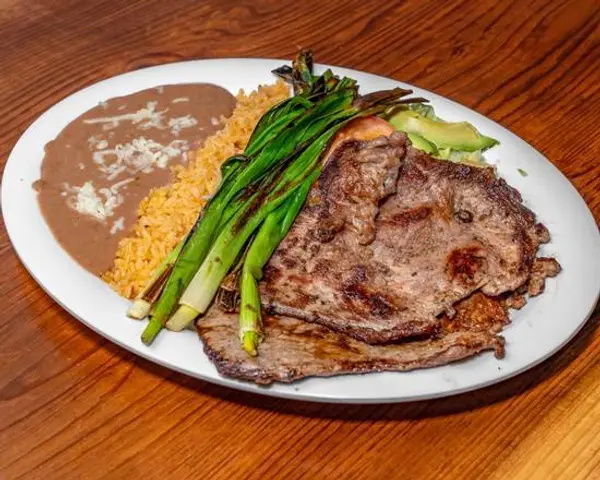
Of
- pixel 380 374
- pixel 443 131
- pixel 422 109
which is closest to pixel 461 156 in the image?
pixel 443 131

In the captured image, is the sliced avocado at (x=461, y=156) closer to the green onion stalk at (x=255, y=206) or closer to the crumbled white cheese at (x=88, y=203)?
the green onion stalk at (x=255, y=206)

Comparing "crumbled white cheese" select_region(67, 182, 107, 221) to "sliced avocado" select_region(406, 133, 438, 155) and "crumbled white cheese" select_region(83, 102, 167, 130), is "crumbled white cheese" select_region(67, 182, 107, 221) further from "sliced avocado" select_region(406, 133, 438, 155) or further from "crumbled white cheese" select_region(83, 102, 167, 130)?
"sliced avocado" select_region(406, 133, 438, 155)

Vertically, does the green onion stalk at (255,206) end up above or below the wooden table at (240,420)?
above

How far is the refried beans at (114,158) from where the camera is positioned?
2646 millimetres

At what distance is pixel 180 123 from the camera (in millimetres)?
3127

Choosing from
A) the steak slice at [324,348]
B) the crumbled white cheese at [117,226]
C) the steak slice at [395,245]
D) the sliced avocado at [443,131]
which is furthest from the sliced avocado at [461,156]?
the crumbled white cheese at [117,226]

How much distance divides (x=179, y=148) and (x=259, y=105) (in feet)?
1.45

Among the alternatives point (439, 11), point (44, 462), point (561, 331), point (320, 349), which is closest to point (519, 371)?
point (561, 331)

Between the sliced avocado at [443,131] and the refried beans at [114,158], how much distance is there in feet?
2.37

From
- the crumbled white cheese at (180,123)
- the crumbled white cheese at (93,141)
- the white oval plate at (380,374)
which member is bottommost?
the white oval plate at (380,374)

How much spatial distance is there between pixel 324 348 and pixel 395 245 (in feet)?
1.42

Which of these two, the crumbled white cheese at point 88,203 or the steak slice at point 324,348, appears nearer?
the steak slice at point 324,348

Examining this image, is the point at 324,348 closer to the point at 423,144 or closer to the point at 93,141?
the point at 423,144

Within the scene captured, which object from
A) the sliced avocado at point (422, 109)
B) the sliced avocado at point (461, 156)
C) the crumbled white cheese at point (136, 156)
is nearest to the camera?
the crumbled white cheese at point (136, 156)
